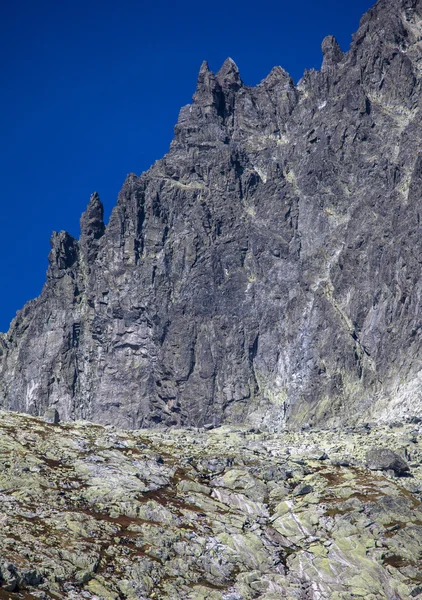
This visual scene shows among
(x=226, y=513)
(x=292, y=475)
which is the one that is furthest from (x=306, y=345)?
(x=226, y=513)

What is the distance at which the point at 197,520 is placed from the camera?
103 metres

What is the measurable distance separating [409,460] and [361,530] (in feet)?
99.7

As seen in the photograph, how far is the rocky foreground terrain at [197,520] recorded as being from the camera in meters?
87.4

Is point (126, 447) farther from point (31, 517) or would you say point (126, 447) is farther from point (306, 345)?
point (306, 345)

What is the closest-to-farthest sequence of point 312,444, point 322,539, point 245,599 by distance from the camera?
point 245,599 < point 322,539 < point 312,444

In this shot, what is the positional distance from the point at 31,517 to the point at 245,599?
2177 cm

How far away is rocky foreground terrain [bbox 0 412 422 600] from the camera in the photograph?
87.4 m

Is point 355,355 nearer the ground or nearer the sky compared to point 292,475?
nearer the sky

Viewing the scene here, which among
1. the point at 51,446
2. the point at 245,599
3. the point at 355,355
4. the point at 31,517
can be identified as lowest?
the point at 245,599

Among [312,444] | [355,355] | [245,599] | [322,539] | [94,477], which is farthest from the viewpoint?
[355,355]

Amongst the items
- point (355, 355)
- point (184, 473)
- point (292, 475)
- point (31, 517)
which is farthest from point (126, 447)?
point (355, 355)

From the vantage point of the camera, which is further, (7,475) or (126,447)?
(126,447)

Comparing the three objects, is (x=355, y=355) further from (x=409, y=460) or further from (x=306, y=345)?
(x=409, y=460)

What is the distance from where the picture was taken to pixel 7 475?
102875mm
